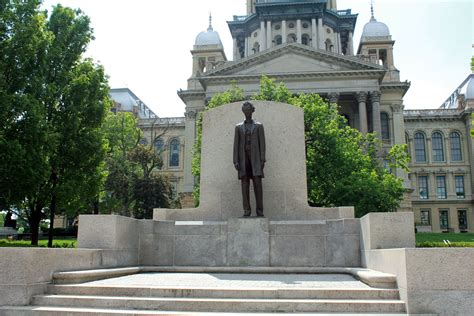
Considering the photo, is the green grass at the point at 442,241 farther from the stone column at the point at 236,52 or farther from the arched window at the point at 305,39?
the stone column at the point at 236,52

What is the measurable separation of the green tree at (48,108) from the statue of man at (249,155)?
39.7ft

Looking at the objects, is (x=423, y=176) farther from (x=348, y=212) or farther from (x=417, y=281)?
(x=417, y=281)

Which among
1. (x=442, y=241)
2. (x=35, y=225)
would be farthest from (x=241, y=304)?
(x=442, y=241)

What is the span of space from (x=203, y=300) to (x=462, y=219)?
247 feet

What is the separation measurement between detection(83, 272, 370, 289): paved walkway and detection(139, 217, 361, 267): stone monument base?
0.98 metres

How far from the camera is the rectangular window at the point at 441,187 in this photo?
242 feet

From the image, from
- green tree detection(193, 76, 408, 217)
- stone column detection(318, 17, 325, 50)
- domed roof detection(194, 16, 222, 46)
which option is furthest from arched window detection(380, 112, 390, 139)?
green tree detection(193, 76, 408, 217)

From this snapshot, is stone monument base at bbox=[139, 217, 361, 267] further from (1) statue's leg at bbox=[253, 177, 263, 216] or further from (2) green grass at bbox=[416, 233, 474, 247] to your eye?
(2) green grass at bbox=[416, 233, 474, 247]

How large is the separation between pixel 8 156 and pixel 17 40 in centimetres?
490

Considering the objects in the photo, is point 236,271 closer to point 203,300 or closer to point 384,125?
point 203,300

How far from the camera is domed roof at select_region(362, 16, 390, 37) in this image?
2980 inches

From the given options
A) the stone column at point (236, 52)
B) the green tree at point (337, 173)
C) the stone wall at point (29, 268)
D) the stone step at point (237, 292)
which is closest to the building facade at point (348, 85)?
the stone column at point (236, 52)

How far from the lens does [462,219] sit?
7231cm

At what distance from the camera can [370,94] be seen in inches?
2238
